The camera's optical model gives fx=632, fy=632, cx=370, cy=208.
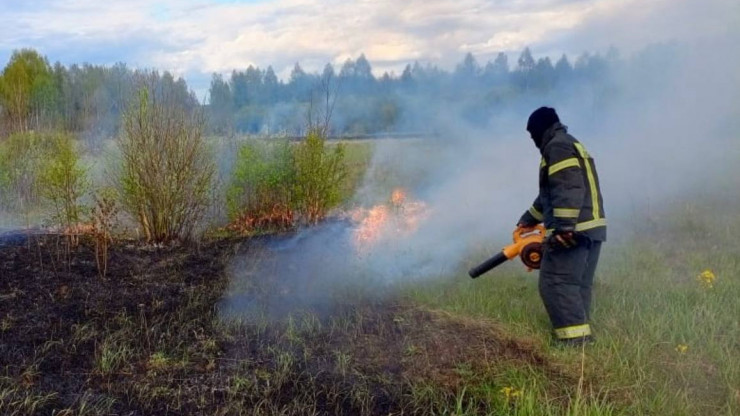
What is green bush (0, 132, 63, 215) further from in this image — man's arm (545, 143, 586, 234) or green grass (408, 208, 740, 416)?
man's arm (545, 143, 586, 234)

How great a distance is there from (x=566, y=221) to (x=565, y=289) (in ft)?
1.86

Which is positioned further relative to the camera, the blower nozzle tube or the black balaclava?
the blower nozzle tube

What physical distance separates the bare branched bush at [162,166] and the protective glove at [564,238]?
503 centimetres

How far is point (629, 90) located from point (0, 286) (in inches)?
377

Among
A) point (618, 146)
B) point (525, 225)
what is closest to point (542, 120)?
point (525, 225)

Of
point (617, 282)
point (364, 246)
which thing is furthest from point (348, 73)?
point (617, 282)

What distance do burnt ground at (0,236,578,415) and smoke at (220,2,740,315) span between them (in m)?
4.60

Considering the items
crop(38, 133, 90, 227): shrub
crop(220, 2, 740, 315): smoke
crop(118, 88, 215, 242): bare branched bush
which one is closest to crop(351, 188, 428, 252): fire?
crop(220, 2, 740, 315): smoke

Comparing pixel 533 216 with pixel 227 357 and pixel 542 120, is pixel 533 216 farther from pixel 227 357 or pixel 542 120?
pixel 227 357

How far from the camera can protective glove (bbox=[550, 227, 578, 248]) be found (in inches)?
188

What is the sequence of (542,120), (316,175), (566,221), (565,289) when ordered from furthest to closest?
(316,175) < (542,120) < (565,289) < (566,221)

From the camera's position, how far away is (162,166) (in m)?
8.12

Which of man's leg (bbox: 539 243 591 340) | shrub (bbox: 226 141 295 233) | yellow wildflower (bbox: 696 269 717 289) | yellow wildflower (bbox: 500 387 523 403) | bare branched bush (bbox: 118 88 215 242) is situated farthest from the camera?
shrub (bbox: 226 141 295 233)

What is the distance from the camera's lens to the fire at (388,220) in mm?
8312
